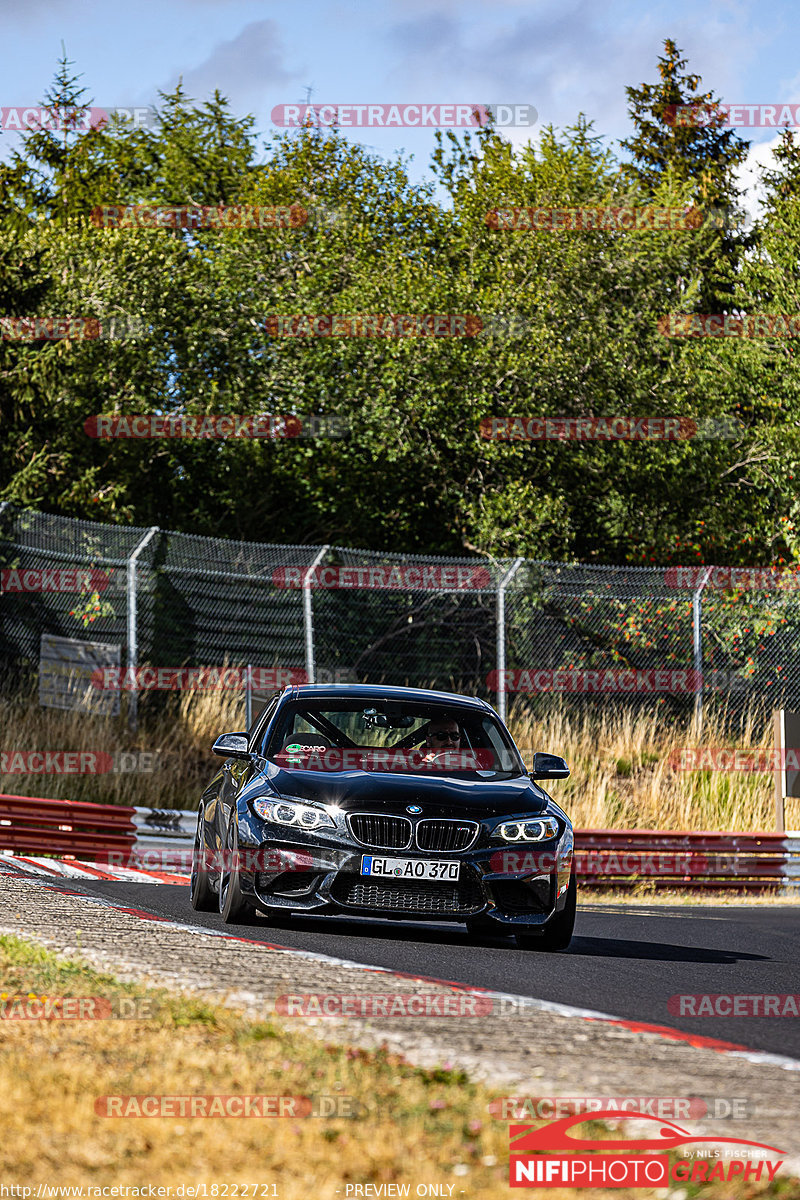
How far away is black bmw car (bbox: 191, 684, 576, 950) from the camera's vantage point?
28.5 feet

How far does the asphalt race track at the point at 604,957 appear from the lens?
22.2 feet

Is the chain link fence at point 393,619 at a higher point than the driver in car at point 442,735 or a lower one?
higher

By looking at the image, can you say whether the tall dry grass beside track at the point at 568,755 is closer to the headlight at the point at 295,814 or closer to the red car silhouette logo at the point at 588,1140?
the headlight at the point at 295,814

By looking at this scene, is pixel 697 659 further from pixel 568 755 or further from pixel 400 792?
pixel 400 792

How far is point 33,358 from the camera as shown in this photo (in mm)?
25250

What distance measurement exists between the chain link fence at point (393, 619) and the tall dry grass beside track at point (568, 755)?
15.4 inches

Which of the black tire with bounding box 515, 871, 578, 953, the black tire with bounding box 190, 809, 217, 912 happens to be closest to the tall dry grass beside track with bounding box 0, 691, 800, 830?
the black tire with bounding box 190, 809, 217, 912

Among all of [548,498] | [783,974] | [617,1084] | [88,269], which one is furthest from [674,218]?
[617,1084]

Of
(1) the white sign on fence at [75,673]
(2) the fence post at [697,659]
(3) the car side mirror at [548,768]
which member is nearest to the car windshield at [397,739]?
(3) the car side mirror at [548,768]

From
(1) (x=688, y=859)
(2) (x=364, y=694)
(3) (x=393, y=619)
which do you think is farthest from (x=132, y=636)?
(2) (x=364, y=694)

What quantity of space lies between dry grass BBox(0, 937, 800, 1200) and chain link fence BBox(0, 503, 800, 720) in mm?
14593

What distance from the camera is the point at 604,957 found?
9.09 metres

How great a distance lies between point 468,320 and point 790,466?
6.98 meters

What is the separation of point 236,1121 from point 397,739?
6223 millimetres
